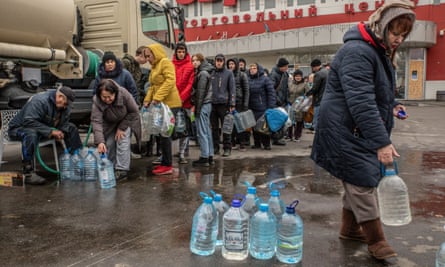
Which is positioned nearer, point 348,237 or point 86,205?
point 348,237

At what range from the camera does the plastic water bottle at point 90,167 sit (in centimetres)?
599

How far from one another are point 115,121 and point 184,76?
1405mm

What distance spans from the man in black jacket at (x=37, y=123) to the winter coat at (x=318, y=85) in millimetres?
4801

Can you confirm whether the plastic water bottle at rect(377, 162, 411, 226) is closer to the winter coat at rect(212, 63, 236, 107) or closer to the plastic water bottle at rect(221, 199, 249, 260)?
the plastic water bottle at rect(221, 199, 249, 260)

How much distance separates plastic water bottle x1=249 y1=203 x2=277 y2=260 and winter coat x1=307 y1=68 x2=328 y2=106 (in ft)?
18.6

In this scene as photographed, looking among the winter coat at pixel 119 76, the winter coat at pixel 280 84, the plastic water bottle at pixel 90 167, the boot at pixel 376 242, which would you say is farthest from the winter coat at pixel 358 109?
the winter coat at pixel 280 84

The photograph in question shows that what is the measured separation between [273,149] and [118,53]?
4.00 m

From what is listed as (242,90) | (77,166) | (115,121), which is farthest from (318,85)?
(77,166)

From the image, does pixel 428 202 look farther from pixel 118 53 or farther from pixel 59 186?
pixel 118 53

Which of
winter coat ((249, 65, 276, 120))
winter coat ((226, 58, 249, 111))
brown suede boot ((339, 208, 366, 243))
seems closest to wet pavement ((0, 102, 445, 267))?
brown suede boot ((339, 208, 366, 243))

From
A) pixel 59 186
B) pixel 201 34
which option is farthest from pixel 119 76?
pixel 201 34

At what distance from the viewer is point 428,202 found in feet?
15.7

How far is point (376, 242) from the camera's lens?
125 inches

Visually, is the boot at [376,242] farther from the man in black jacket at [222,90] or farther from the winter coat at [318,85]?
the winter coat at [318,85]
